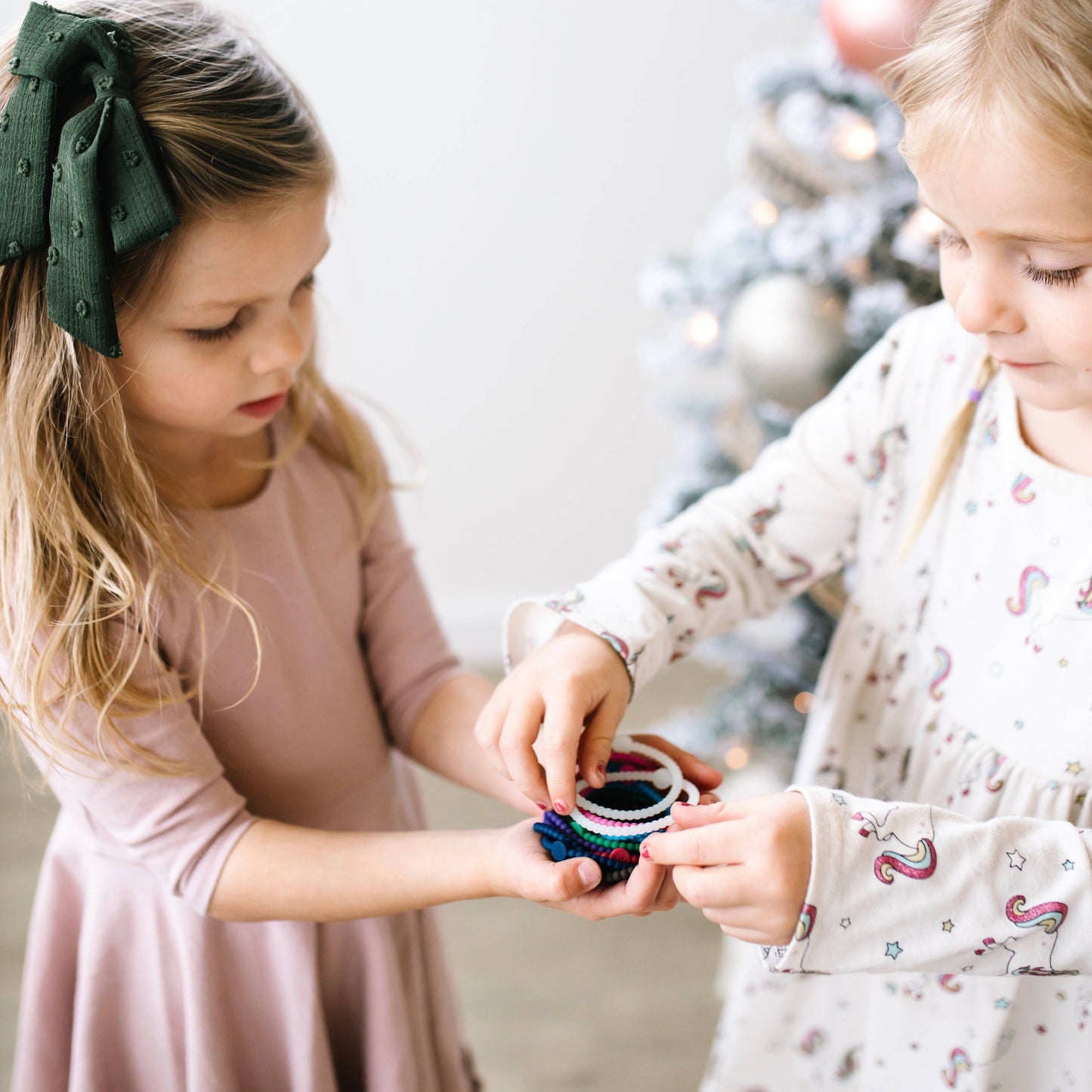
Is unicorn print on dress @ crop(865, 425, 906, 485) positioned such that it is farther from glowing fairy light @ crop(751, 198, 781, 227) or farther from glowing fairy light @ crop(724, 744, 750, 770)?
glowing fairy light @ crop(724, 744, 750, 770)

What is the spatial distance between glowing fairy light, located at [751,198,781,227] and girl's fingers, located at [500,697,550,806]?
89 centimetres

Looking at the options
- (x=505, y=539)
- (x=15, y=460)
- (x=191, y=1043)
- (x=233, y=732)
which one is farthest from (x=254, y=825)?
(x=505, y=539)

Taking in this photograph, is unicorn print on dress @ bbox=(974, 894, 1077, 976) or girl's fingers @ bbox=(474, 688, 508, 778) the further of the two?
girl's fingers @ bbox=(474, 688, 508, 778)

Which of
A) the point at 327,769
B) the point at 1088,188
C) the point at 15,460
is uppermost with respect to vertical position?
the point at 1088,188

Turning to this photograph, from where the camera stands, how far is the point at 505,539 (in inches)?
96.9

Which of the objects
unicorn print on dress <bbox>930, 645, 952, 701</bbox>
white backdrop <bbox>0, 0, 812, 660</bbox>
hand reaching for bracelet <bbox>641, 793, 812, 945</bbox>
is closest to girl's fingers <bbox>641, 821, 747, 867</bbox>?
hand reaching for bracelet <bbox>641, 793, 812, 945</bbox>

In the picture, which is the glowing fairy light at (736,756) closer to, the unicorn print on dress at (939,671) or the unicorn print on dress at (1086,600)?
the unicorn print on dress at (939,671)

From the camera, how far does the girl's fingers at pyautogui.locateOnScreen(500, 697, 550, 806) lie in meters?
0.74

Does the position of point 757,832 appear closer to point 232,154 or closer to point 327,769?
point 327,769

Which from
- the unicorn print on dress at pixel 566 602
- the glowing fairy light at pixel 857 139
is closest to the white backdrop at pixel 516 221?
the glowing fairy light at pixel 857 139

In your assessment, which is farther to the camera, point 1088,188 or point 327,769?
point 327,769

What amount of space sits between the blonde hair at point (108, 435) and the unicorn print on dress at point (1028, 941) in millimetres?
537

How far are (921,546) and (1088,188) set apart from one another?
0.34m

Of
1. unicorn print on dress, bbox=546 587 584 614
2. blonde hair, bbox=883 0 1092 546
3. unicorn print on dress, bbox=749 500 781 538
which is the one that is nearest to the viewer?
blonde hair, bbox=883 0 1092 546
